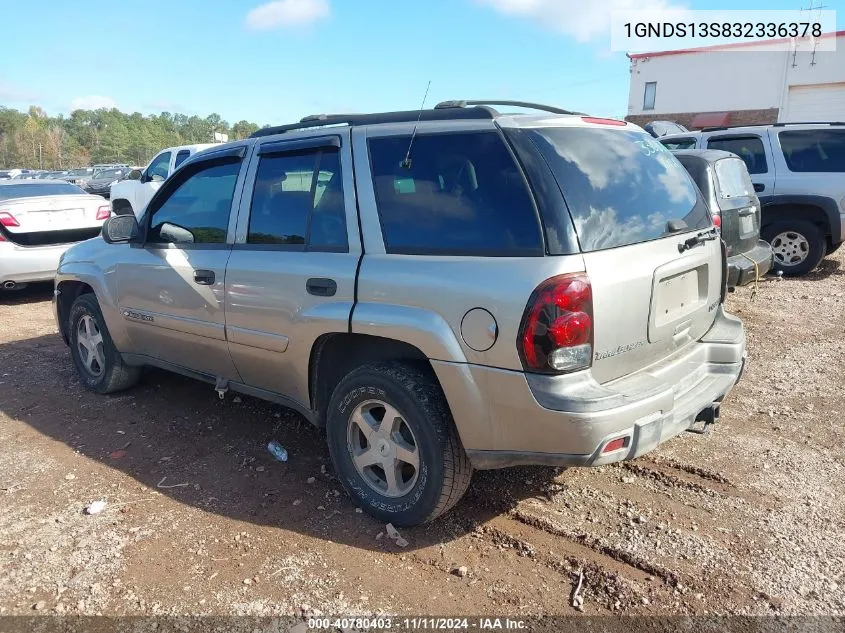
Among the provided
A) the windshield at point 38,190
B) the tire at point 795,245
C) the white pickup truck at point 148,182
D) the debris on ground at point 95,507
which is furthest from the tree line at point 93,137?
the debris on ground at point 95,507

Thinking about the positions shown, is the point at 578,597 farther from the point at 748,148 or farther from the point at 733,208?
the point at 748,148

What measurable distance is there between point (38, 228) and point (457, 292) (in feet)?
23.6

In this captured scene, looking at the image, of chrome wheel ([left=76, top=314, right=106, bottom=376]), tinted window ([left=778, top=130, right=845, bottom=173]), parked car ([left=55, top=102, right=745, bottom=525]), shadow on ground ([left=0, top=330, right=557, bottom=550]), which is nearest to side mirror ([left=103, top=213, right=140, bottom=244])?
parked car ([left=55, top=102, right=745, bottom=525])

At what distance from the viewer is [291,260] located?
131 inches

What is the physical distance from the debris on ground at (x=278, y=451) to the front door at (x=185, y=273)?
0.50 meters

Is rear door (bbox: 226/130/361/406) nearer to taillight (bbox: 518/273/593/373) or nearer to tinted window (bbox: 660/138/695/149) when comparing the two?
taillight (bbox: 518/273/593/373)

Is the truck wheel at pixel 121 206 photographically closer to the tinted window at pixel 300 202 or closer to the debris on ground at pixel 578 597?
the tinted window at pixel 300 202

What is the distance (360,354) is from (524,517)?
3.75 ft

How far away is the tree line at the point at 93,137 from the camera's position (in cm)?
6341

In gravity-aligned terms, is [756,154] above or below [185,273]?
above

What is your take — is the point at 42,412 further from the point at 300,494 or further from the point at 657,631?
the point at 657,631

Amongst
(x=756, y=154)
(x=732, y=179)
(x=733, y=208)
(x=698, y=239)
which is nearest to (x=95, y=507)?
(x=698, y=239)

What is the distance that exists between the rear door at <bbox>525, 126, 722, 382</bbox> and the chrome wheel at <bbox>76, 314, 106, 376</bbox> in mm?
3757

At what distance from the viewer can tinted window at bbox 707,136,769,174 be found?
345 inches
